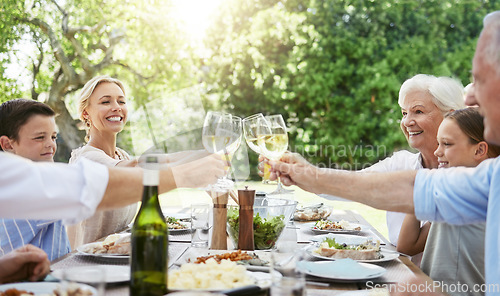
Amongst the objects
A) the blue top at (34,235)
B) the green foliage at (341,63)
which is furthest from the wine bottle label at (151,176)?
the green foliage at (341,63)

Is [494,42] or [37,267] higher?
[494,42]

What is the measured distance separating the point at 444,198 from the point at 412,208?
0.35ft

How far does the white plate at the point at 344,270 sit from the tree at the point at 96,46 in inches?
436

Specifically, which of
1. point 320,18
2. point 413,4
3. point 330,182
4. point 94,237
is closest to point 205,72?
point 320,18

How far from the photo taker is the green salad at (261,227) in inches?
80.0

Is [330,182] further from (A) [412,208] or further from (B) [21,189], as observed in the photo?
(B) [21,189]

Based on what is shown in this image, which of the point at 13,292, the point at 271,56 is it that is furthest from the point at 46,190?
the point at 271,56

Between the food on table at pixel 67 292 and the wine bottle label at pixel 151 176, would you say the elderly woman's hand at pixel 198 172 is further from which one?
the food on table at pixel 67 292

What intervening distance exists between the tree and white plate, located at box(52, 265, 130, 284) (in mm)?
11084

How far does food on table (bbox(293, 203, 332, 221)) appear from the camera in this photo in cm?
306

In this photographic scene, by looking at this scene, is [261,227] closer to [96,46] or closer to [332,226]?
[332,226]

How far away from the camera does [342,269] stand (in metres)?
1.59

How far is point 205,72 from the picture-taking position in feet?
48.6

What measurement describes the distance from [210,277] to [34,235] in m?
1.12
